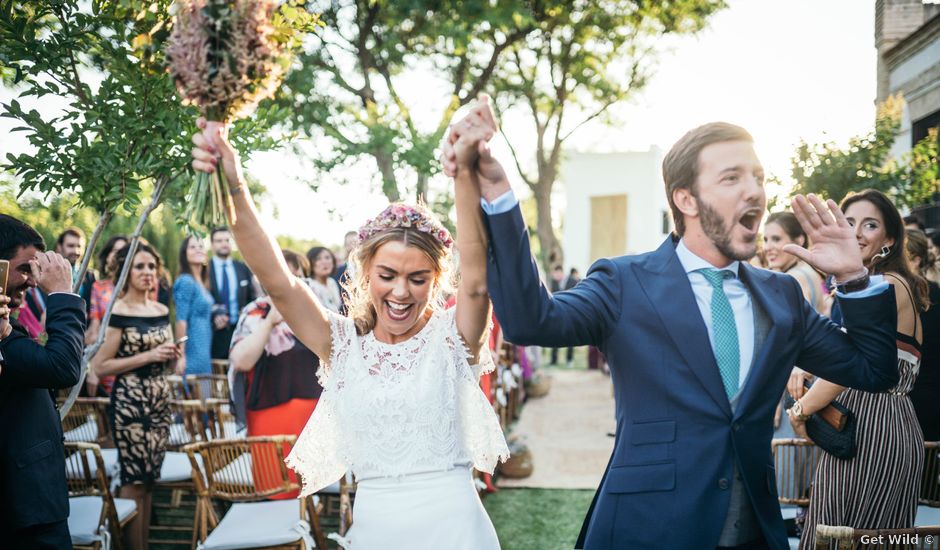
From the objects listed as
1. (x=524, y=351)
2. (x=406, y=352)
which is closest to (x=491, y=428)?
(x=406, y=352)

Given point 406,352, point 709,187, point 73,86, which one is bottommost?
point 406,352

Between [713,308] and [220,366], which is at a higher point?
[713,308]

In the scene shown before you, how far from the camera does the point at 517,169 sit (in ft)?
70.8

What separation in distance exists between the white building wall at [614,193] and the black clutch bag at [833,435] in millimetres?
21109

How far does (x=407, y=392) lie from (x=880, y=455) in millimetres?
1986

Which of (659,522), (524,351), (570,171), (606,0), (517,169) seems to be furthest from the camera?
(570,171)

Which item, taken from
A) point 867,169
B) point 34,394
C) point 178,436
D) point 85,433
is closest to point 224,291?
point 178,436

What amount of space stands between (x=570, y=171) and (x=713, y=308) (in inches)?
910

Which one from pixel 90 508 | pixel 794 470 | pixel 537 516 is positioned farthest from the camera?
pixel 537 516

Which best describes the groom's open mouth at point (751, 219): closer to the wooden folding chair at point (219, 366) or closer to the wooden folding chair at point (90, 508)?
the wooden folding chair at point (90, 508)

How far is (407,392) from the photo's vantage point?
2373mm

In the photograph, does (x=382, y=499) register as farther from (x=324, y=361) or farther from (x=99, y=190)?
(x=99, y=190)

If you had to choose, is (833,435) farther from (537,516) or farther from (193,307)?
(193,307)

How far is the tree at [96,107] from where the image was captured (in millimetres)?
2848
